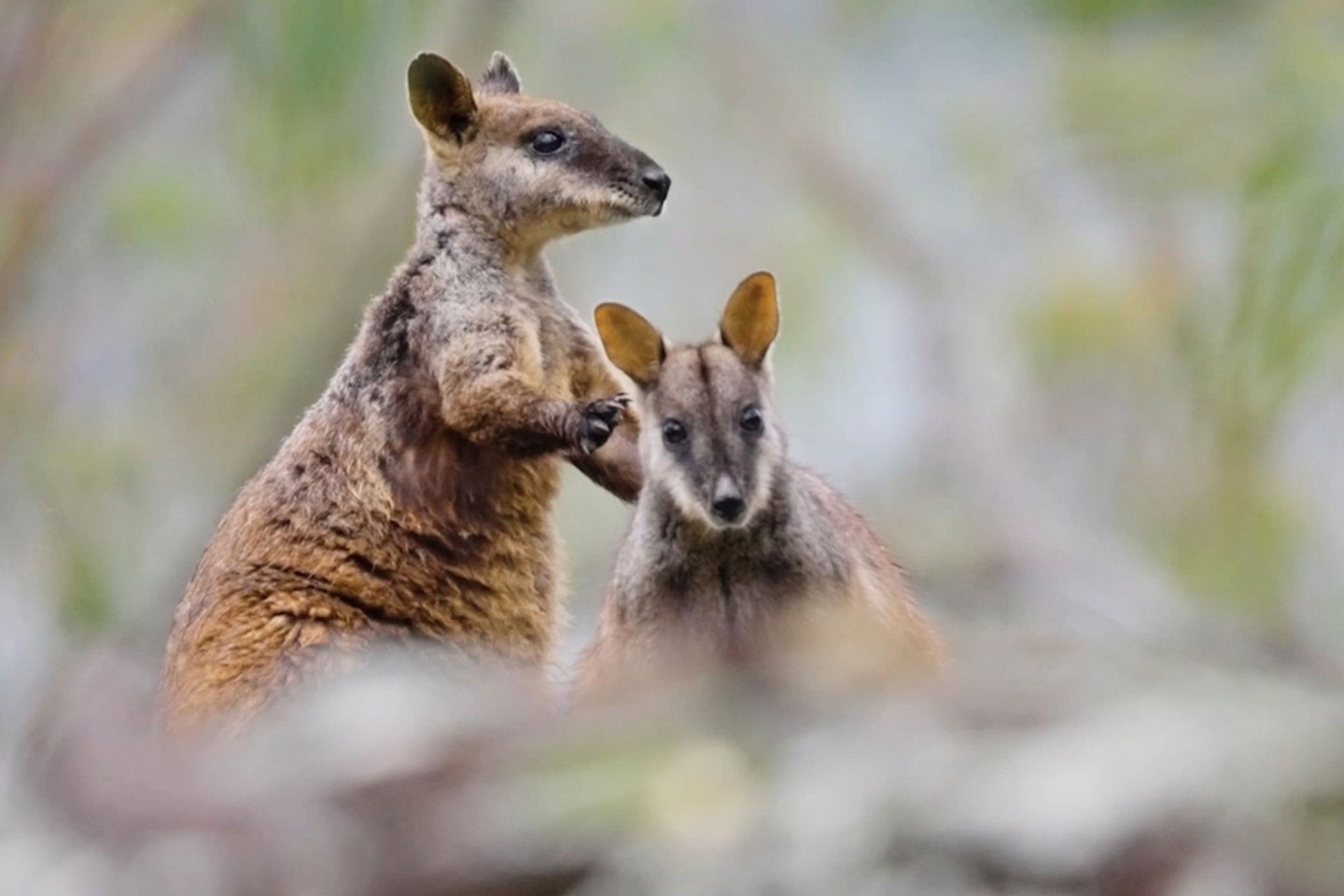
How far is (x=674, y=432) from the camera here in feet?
23.3

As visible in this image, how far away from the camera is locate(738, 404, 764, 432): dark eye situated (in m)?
7.05

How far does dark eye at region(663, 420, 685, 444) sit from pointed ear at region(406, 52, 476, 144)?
68.6 inches

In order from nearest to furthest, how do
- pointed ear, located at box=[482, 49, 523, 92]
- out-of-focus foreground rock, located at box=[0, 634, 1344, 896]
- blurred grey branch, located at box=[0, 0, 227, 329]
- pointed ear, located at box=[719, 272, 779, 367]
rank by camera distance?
out-of-focus foreground rock, located at box=[0, 634, 1344, 896], pointed ear, located at box=[719, 272, 779, 367], pointed ear, located at box=[482, 49, 523, 92], blurred grey branch, located at box=[0, 0, 227, 329]

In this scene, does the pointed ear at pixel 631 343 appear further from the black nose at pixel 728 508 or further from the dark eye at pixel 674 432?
the black nose at pixel 728 508

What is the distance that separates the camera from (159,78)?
16.0 m

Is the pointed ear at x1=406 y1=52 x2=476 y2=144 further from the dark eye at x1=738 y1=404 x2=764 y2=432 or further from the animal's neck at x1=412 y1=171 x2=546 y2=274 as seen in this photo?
the dark eye at x1=738 y1=404 x2=764 y2=432

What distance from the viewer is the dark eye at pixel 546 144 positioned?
8109mm

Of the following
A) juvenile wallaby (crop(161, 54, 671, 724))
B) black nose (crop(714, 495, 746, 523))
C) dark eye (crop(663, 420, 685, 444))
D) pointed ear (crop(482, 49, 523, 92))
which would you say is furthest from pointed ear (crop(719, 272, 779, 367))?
pointed ear (crop(482, 49, 523, 92))

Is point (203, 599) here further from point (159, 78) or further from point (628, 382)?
point (159, 78)

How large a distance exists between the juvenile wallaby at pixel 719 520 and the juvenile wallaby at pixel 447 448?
10.5 inches

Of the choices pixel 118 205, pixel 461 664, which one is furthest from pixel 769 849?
pixel 118 205

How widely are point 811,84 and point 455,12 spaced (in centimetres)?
437

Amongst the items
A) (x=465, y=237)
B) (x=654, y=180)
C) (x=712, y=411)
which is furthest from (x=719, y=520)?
(x=465, y=237)

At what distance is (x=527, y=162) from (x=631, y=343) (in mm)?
1133
